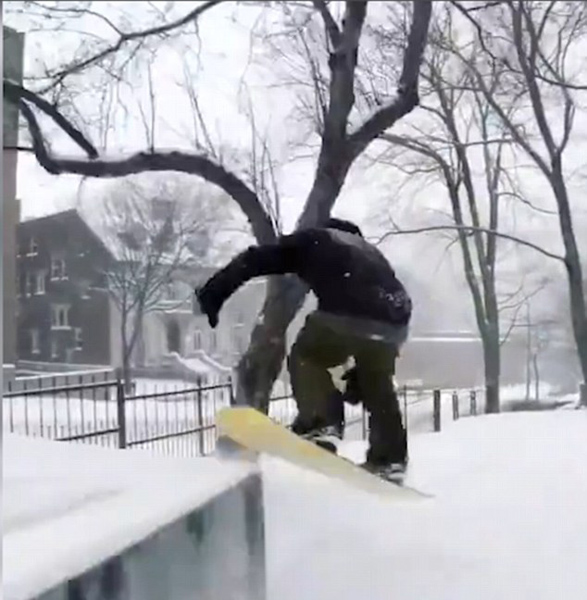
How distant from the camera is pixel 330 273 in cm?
101

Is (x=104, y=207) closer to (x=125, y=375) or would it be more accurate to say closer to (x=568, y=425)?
(x=125, y=375)

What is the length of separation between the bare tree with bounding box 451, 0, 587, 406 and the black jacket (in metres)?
0.22

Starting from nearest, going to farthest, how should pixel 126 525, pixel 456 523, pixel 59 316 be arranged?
pixel 126 525
pixel 456 523
pixel 59 316

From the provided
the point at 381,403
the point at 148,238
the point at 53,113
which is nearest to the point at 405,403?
the point at 381,403

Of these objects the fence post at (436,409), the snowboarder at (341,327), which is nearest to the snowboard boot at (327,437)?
the snowboarder at (341,327)

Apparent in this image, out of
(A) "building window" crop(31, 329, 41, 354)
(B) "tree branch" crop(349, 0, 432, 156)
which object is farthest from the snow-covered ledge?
(B) "tree branch" crop(349, 0, 432, 156)

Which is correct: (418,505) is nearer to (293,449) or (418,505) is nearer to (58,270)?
(293,449)

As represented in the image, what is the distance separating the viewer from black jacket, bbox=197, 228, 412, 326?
100 cm

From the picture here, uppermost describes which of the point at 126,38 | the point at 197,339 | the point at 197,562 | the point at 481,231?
the point at 126,38

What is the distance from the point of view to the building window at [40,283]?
109cm

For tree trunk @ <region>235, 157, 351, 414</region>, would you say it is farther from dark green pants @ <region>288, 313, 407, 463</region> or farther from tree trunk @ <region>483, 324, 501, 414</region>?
tree trunk @ <region>483, 324, 501, 414</region>

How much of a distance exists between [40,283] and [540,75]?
698 mm

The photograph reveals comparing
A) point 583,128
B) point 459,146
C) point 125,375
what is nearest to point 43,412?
point 125,375

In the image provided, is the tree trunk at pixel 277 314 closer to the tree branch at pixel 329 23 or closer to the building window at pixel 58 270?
the tree branch at pixel 329 23
